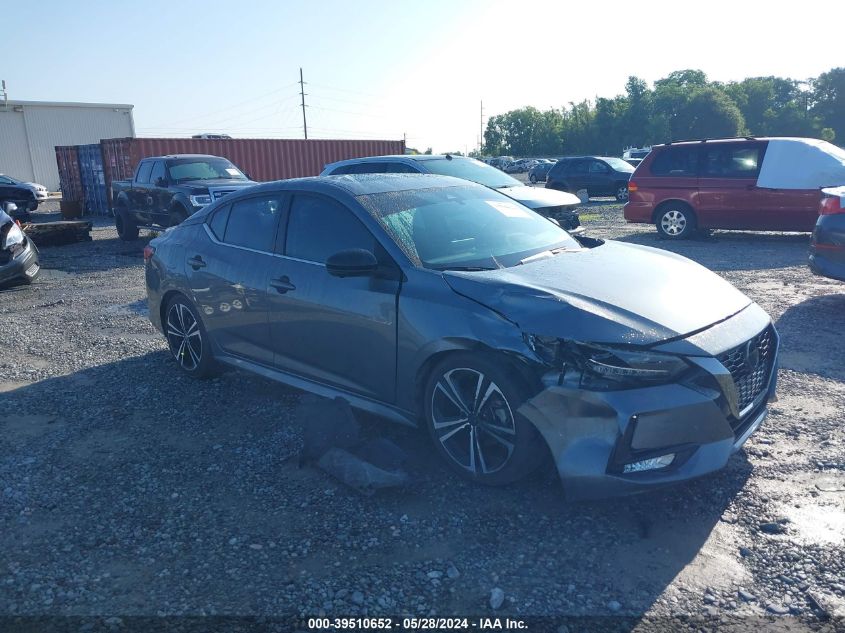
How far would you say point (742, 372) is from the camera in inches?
140

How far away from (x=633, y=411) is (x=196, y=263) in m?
3.75

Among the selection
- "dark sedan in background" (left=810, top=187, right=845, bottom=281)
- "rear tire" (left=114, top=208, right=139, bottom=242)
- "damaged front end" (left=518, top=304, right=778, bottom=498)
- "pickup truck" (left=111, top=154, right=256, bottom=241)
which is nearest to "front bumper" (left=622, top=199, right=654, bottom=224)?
"dark sedan in background" (left=810, top=187, right=845, bottom=281)

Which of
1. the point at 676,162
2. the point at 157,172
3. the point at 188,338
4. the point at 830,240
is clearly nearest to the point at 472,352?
the point at 188,338

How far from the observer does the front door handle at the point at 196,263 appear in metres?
5.46

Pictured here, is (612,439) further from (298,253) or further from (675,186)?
(675,186)

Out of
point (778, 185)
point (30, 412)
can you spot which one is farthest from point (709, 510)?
point (778, 185)

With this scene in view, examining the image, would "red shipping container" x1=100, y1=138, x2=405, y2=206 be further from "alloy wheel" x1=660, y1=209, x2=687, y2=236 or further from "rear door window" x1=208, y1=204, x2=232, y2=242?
"rear door window" x1=208, y1=204, x2=232, y2=242

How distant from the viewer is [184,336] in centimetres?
584

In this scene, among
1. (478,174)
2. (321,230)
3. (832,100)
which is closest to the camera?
(321,230)

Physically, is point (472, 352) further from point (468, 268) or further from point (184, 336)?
point (184, 336)

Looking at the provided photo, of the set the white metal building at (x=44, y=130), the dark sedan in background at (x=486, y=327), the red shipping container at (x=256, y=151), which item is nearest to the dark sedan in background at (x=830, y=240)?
the dark sedan in background at (x=486, y=327)

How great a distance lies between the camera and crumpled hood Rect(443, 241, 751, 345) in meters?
3.37

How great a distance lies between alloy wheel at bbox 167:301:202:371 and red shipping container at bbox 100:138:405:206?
16124 mm

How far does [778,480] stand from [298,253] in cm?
324
